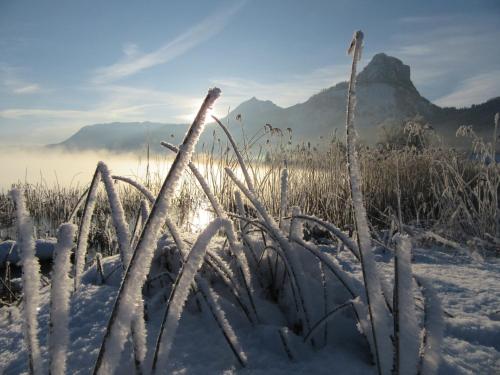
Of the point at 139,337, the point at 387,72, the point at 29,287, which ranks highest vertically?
the point at 387,72

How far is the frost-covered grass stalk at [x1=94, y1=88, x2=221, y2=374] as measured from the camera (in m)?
0.47

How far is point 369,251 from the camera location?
627 millimetres

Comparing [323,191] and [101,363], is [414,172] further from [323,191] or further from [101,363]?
[101,363]

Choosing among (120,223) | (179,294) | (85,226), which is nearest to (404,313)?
(179,294)

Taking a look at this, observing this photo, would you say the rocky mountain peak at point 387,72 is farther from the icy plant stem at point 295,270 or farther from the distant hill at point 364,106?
the icy plant stem at point 295,270

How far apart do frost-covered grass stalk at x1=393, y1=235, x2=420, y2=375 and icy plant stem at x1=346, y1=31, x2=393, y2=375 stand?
54 mm

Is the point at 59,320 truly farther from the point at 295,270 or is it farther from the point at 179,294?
the point at 295,270

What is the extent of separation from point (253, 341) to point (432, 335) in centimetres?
36

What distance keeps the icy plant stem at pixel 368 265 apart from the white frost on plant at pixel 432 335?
54 millimetres

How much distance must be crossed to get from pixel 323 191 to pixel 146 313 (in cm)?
348

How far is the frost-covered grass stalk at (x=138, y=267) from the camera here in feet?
1.55

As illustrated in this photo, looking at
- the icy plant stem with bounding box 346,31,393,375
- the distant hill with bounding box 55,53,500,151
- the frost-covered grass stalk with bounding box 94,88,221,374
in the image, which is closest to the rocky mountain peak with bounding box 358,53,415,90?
the distant hill with bounding box 55,53,500,151

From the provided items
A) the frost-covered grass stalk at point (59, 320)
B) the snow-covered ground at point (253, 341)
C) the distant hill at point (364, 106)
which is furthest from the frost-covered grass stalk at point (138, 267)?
the distant hill at point (364, 106)

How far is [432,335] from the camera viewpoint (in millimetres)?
583
